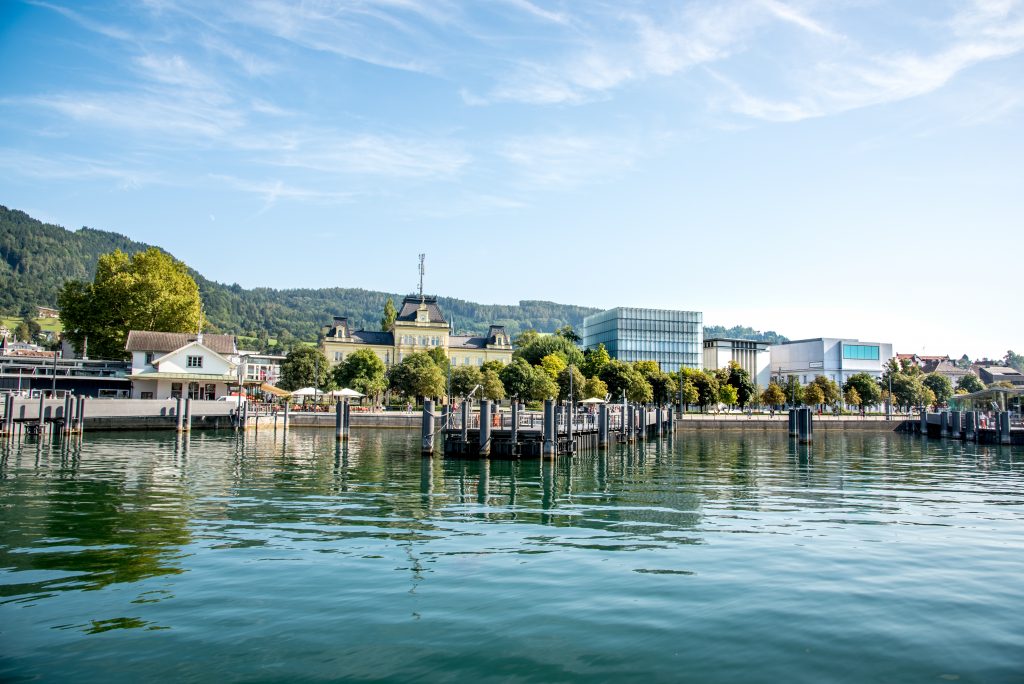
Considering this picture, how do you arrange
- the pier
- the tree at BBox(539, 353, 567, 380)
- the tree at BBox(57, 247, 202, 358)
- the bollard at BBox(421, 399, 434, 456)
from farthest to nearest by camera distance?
1. the tree at BBox(539, 353, 567, 380)
2. the tree at BBox(57, 247, 202, 358)
3. the bollard at BBox(421, 399, 434, 456)
4. the pier

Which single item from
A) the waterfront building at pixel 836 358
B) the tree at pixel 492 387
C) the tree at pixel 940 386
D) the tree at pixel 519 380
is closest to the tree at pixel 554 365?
the tree at pixel 519 380

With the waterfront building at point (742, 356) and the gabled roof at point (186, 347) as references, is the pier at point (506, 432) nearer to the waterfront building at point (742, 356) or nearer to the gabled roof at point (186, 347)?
the gabled roof at point (186, 347)

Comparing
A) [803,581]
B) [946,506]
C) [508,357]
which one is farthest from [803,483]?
[508,357]

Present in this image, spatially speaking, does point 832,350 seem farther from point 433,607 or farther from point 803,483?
point 433,607

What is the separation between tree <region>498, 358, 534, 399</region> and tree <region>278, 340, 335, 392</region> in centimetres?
2285

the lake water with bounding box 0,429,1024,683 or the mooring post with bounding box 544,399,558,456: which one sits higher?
the mooring post with bounding box 544,399,558,456

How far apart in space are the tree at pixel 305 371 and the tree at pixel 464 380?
15.7 metres

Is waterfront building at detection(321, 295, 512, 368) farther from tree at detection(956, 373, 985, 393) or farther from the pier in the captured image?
tree at detection(956, 373, 985, 393)

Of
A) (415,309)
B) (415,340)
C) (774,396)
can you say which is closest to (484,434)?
(774,396)

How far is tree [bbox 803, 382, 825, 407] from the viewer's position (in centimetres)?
10206

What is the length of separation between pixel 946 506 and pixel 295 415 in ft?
190

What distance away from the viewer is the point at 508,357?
120 meters

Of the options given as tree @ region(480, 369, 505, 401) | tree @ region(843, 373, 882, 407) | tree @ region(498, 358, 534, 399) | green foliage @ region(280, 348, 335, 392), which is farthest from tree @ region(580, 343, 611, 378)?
tree @ region(843, 373, 882, 407)

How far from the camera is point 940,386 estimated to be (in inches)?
4983
